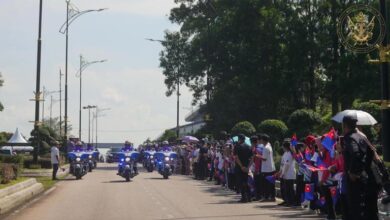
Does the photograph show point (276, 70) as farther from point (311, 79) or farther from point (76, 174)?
point (76, 174)

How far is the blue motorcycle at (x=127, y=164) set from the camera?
105 feet

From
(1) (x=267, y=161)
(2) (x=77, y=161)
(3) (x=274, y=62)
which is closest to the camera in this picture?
(1) (x=267, y=161)

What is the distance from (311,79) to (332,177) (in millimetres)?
38712

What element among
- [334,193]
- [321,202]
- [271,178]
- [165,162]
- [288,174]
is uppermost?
[165,162]

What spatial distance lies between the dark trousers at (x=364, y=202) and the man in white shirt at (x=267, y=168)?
36.2 feet

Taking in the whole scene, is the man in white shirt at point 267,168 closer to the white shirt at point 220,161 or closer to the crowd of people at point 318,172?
the crowd of people at point 318,172

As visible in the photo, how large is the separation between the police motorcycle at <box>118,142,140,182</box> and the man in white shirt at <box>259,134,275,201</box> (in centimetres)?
1208

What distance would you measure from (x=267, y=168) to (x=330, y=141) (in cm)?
676

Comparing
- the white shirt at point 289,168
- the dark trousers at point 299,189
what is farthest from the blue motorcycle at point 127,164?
the dark trousers at point 299,189

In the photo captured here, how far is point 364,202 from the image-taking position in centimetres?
953

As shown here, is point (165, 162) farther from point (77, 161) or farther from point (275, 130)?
point (275, 130)

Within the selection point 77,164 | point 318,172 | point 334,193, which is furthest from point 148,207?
point 77,164

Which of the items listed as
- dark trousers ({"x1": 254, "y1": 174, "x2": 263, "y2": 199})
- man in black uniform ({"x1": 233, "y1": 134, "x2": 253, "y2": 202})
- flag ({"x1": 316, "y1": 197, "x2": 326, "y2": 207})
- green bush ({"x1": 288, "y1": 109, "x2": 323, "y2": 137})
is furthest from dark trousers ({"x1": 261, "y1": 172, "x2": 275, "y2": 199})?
green bush ({"x1": 288, "y1": 109, "x2": 323, "y2": 137})

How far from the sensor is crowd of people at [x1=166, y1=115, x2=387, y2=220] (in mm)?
9539
